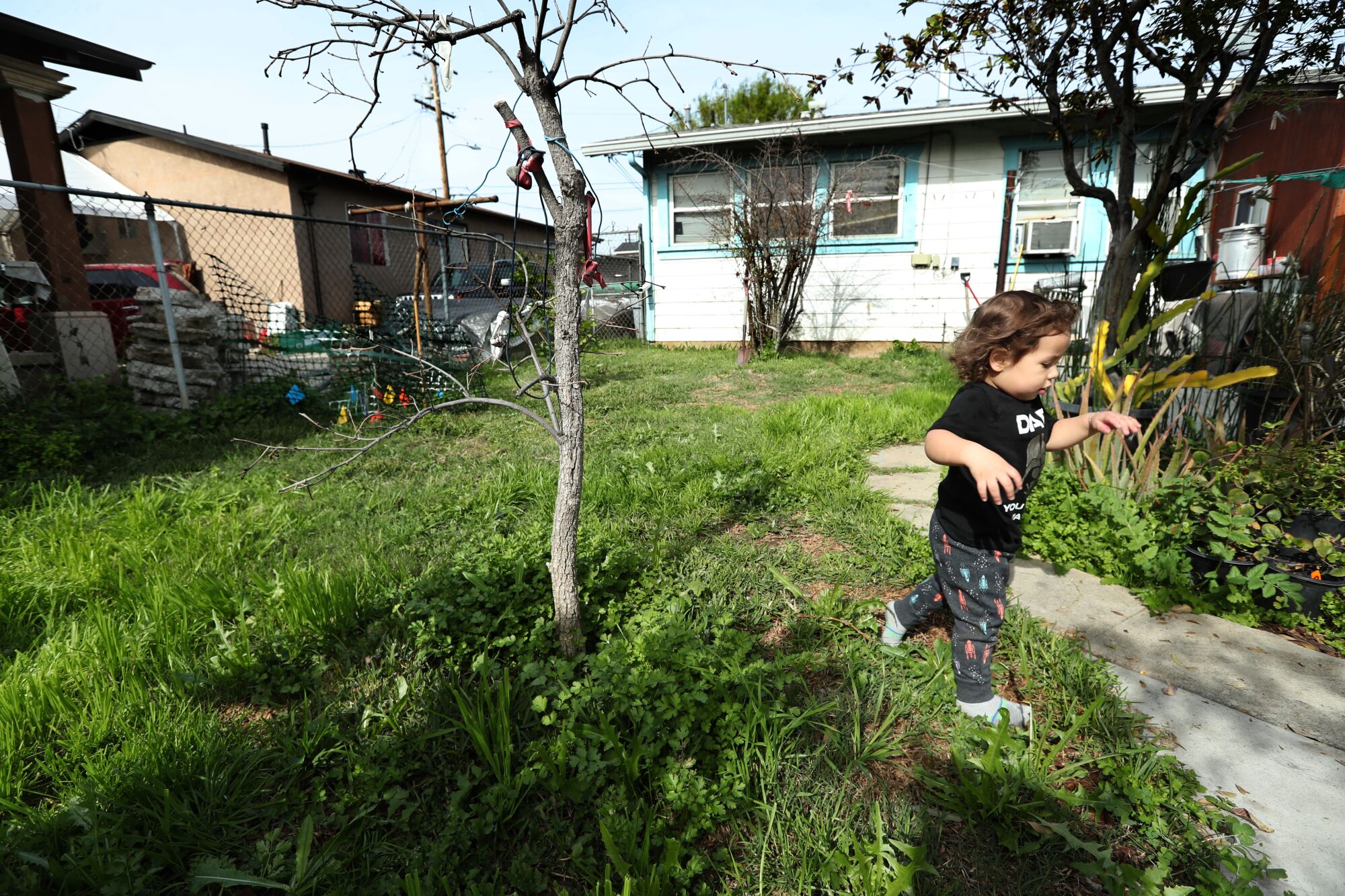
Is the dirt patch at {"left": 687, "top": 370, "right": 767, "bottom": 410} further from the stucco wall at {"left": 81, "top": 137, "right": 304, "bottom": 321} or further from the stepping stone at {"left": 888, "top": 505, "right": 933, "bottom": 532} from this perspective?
the stucco wall at {"left": 81, "top": 137, "right": 304, "bottom": 321}

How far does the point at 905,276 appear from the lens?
10.4 meters

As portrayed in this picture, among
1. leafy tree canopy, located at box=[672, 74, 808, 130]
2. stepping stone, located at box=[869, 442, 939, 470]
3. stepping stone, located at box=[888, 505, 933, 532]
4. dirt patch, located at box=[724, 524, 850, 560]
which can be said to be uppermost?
leafy tree canopy, located at box=[672, 74, 808, 130]

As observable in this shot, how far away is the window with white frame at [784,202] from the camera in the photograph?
973cm

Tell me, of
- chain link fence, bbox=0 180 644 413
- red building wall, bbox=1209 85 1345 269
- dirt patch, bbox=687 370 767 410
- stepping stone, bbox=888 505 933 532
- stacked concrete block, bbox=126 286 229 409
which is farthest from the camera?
dirt patch, bbox=687 370 767 410

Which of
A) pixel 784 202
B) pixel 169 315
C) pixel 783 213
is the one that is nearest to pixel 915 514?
pixel 169 315

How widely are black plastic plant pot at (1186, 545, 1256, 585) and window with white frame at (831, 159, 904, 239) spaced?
8695 millimetres

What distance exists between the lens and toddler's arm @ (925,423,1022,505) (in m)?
1.73

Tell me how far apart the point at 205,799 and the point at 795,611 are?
188 cm

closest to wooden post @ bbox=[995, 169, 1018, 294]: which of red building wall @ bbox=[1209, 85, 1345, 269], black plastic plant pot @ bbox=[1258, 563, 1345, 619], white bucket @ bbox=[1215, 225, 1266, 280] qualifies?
red building wall @ bbox=[1209, 85, 1345, 269]

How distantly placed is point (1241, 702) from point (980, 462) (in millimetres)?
1174

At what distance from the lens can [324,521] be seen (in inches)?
132

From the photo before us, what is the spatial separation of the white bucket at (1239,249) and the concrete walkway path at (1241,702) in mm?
4165

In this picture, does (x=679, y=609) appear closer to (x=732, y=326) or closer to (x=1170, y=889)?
(x=1170, y=889)

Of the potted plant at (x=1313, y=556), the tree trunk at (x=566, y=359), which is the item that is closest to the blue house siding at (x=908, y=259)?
the potted plant at (x=1313, y=556)
